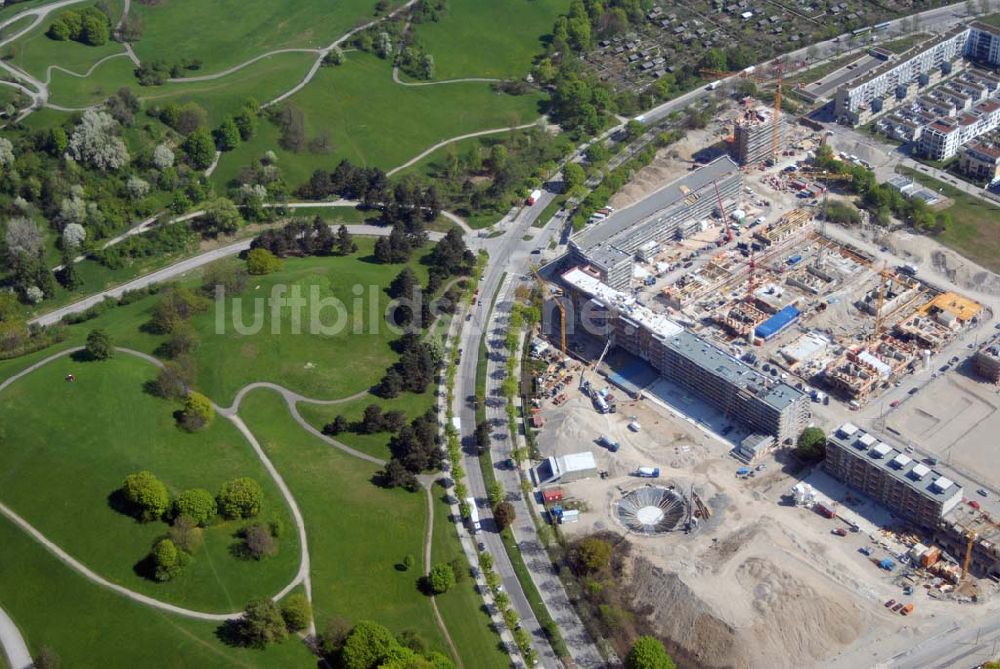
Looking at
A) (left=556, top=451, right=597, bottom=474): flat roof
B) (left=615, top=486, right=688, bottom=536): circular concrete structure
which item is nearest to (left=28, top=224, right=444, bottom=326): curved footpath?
(left=556, top=451, right=597, bottom=474): flat roof

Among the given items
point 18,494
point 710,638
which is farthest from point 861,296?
point 18,494

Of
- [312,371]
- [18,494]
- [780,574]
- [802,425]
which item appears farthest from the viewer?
[312,371]

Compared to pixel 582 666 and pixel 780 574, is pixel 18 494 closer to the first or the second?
pixel 582 666

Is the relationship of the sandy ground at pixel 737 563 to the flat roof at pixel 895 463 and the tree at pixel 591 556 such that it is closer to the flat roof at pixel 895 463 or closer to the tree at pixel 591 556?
the tree at pixel 591 556

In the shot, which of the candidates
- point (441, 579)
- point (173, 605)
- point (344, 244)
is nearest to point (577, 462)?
point (441, 579)

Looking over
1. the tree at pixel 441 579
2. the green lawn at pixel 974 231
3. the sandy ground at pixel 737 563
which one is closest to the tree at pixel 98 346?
the tree at pixel 441 579

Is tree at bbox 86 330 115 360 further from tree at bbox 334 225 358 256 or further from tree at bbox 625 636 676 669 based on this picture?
tree at bbox 625 636 676 669
